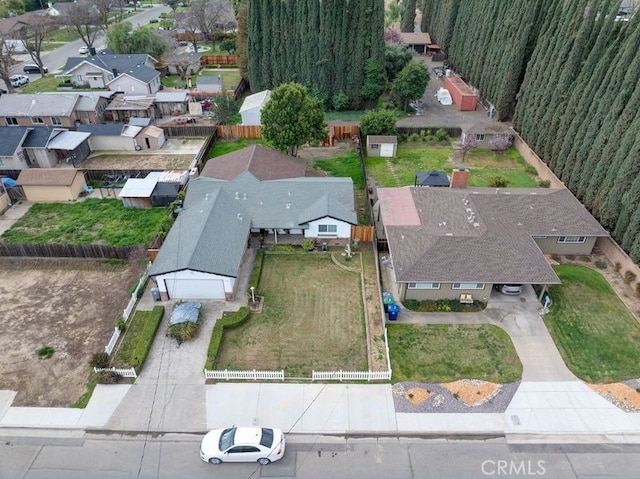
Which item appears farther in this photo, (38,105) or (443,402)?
(38,105)

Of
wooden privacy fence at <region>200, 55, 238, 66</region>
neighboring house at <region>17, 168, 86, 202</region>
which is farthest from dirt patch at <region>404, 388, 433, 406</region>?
wooden privacy fence at <region>200, 55, 238, 66</region>

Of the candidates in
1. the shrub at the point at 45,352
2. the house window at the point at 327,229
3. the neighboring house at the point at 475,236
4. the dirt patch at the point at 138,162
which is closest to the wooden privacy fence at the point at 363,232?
the neighboring house at the point at 475,236

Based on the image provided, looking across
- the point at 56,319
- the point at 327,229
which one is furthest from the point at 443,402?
the point at 56,319

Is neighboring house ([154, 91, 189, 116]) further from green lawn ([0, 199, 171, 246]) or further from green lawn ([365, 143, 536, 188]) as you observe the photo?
green lawn ([365, 143, 536, 188])

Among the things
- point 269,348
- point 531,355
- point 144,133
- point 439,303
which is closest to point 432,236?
point 439,303

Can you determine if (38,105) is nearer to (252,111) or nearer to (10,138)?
(10,138)

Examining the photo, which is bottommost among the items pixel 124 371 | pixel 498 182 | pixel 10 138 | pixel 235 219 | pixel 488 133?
pixel 124 371
